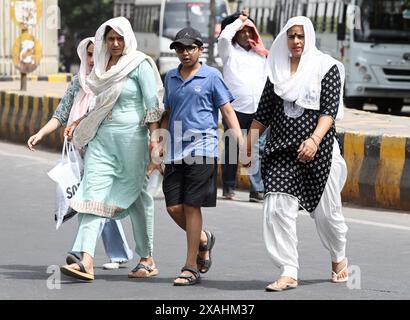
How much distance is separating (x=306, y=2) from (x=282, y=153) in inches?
1075

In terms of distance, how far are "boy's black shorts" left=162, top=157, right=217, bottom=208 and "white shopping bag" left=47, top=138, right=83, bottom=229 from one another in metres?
0.76

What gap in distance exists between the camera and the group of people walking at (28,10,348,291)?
333 inches

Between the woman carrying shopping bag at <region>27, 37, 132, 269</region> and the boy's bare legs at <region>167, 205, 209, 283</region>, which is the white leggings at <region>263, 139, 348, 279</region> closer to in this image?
the boy's bare legs at <region>167, 205, 209, 283</region>

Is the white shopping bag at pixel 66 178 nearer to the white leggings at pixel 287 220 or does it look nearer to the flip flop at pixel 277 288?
the white leggings at pixel 287 220

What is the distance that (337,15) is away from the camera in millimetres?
33344

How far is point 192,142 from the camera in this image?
343 inches

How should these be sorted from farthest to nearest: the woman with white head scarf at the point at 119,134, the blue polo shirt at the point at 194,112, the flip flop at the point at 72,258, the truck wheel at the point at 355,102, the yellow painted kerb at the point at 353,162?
the truck wheel at the point at 355,102 → the yellow painted kerb at the point at 353,162 → the woman with white head scarf at the point at 119,134 → the blue polo shirt at the point at 194,112 → the flip flop at the point at 72,258

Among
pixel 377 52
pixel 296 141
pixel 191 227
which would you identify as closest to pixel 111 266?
pixel 191 227

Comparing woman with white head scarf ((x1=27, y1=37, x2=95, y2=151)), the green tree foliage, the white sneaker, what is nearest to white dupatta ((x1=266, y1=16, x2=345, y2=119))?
woman with white head scarf ((x1=27, y1=37, x2=95, y2=151))

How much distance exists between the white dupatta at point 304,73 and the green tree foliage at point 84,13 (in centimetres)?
5503

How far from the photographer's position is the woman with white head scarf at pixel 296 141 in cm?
839

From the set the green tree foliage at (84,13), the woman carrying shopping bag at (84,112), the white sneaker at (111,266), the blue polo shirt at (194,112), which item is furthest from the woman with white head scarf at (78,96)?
the green tree foliage at (84,13)

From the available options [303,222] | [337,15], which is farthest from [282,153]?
Result: [337,15]

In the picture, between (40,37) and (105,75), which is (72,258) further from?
(40,37)
